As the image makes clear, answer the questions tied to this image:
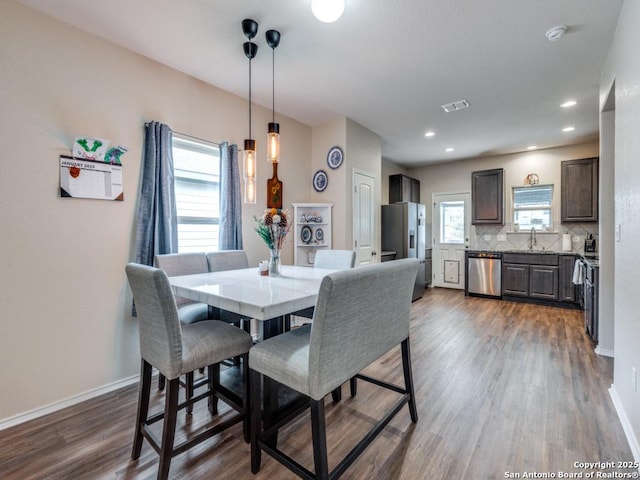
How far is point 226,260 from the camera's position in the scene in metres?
2.85


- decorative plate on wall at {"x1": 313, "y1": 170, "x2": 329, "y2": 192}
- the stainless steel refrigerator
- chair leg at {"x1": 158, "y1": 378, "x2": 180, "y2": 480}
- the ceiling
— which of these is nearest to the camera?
chair leg at {"x1": 158, "y1": 378, "x2": 180, "y2": 480}

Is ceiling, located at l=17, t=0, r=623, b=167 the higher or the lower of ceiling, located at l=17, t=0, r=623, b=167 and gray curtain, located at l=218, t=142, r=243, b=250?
the higher

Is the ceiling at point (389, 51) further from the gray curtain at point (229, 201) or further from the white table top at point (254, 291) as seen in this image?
the white table top at point (254, 291)

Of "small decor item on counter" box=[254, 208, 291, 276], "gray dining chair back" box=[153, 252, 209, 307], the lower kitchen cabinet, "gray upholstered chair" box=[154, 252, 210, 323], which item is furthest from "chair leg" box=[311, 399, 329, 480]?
the lower kitchen cabinet

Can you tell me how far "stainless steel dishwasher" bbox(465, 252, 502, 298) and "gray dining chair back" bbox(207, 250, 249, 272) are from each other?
4487 mm

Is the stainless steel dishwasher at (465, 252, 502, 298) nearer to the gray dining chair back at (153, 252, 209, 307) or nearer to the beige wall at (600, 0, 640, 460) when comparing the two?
the beige wall at (600, 0, 640, 460)

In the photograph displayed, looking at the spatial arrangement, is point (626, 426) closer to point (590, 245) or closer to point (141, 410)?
point (141, 410)

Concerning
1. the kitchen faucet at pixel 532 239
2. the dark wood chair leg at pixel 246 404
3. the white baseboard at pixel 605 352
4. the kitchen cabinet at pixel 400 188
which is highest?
the kitchen cabinet at pixel 400 188

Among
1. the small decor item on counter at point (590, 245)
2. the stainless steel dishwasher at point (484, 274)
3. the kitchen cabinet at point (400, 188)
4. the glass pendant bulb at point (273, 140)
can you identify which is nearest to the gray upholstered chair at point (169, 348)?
the glass pendant bulb at point (273, 140)

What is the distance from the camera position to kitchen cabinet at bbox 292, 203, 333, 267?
3949mm

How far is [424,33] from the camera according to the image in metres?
2.27

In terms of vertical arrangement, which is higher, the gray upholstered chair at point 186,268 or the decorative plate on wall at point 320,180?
the decorative plate on wall at point 320,180

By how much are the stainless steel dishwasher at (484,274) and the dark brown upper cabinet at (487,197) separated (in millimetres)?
720

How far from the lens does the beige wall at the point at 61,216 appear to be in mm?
1974
